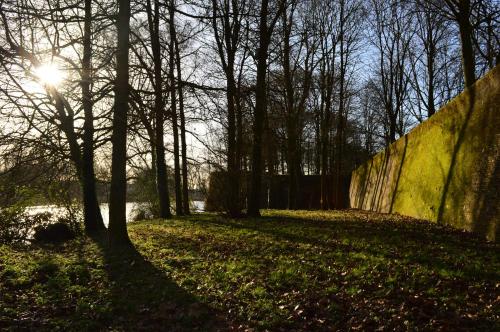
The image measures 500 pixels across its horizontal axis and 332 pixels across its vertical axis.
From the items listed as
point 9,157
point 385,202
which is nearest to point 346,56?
point 385,202

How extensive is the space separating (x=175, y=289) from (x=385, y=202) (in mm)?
14423

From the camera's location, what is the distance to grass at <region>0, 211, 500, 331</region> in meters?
5.38

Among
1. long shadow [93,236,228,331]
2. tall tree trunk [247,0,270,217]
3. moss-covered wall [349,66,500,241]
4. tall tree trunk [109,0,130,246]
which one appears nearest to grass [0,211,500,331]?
long shadow [93,236,228,331]

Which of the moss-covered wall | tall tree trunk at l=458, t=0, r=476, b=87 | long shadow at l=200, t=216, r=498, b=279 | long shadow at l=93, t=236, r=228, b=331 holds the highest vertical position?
tall tree trunk at l=458, t=0, r=476, b=87

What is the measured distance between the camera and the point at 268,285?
675 centimetres

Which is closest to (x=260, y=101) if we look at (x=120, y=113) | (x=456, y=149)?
(x=120, y=113)

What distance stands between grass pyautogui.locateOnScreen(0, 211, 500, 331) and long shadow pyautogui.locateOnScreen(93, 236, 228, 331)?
17 mm

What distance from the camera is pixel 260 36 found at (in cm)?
1459

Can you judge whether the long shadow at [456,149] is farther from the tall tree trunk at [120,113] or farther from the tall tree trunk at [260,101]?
the tall tree trunk at [120,113]

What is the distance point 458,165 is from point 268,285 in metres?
6.81

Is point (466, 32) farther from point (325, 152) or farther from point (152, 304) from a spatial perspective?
point (325, 152)

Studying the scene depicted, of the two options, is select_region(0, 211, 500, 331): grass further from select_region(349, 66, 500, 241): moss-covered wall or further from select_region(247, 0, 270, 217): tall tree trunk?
select_region(247, 0, 270, 217): tall tree trunk

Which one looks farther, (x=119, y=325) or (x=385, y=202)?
(x=385, y=202)

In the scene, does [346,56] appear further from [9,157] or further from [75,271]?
[75,271]
